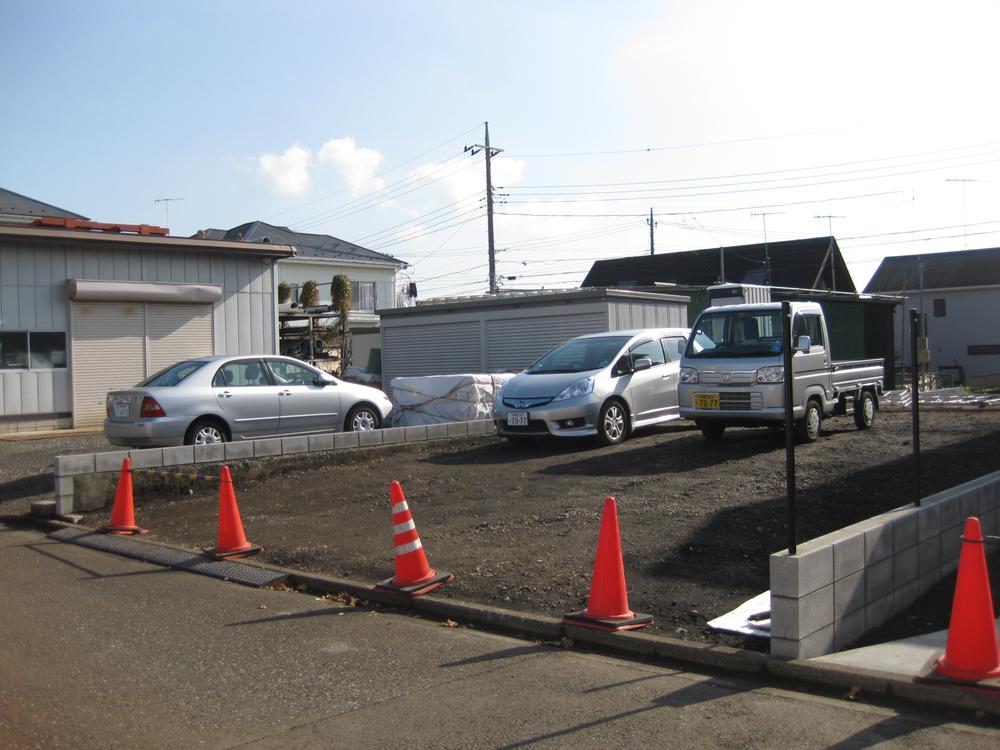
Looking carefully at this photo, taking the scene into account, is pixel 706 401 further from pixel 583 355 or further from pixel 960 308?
pixel 960 308

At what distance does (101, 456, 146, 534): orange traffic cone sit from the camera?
9.91 m

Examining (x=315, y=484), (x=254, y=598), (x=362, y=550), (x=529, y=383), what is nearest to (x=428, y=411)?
(x=529, y=383)

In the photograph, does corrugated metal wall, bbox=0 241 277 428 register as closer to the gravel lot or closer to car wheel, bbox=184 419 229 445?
the gravel lot

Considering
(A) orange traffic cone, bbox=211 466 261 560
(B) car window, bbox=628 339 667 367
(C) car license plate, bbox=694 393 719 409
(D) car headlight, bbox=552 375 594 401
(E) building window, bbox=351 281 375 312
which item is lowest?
(A) orange traffic cone, bbox=211 466 261 560

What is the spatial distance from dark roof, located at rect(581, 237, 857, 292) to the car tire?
3477cm

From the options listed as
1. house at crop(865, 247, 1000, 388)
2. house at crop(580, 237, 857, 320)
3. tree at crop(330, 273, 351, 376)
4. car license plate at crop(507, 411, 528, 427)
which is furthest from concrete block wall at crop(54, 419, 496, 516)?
house at crop(865, 247, 1000, 388)

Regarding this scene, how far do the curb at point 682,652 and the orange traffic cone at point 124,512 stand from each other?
136 inches

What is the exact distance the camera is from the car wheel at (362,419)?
47.4 feet

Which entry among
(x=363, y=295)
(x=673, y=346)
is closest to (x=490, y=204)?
(x=363, y=295)

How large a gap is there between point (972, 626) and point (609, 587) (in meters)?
2.10

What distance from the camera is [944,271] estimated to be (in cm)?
5378

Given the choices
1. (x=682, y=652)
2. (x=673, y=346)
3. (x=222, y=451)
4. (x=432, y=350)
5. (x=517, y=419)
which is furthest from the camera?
(x=432, y=350)

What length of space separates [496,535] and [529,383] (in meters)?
5.16

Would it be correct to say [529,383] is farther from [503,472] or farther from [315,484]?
[315,484]
